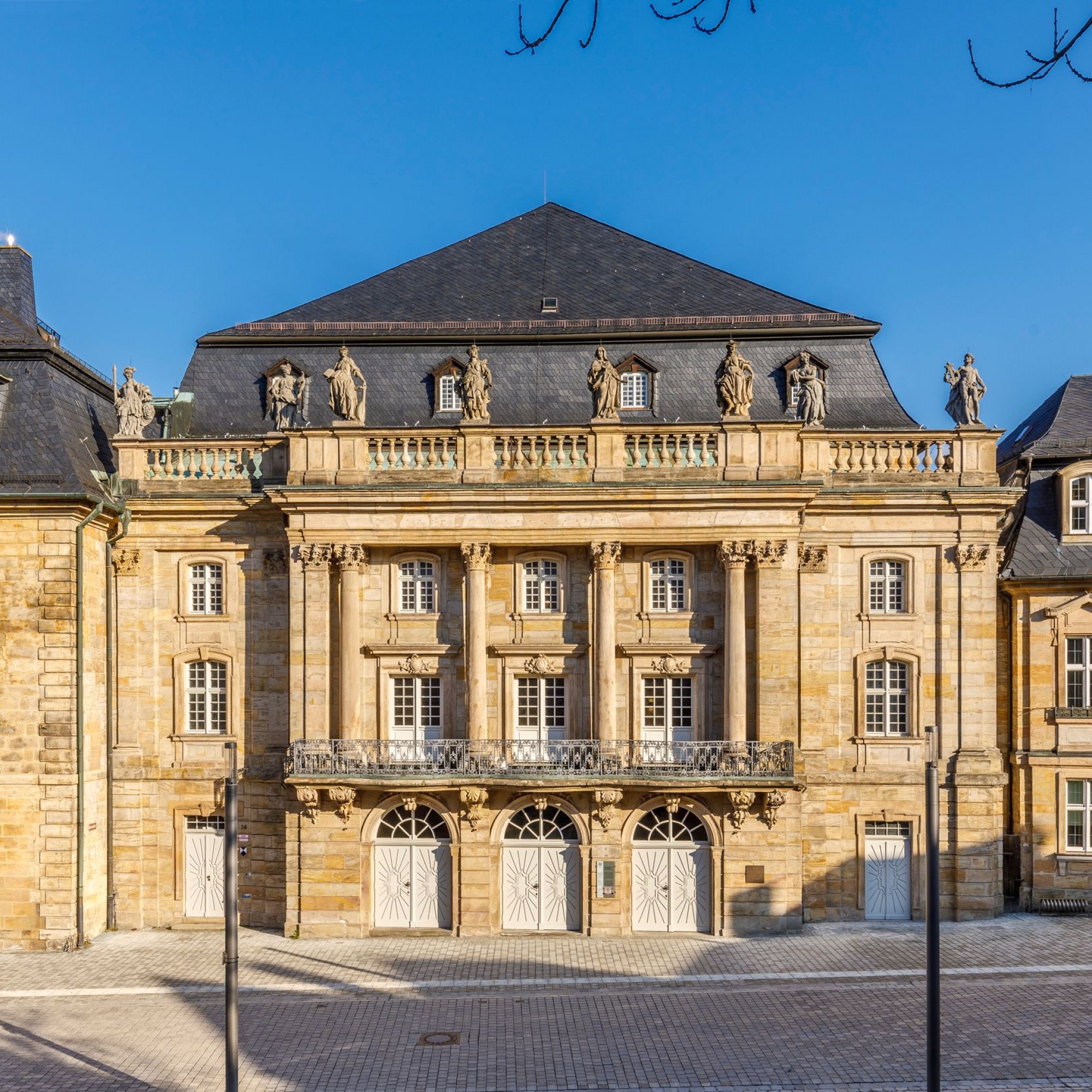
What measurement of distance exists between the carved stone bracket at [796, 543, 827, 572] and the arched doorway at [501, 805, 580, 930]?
8421 millimetres

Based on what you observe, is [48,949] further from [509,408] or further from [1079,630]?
[1079,630]

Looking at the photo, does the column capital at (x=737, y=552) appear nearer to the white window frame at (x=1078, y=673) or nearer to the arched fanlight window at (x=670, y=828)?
the arched fanlight window at (x=670, y=828)

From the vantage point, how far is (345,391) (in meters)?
25.4

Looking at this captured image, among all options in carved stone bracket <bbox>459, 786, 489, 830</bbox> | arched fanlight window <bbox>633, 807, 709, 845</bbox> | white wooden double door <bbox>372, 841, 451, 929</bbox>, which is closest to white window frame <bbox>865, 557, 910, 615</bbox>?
arched fanlight window <bbox>633, 807, 709, 845</bbox>

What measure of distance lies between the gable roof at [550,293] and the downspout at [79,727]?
270 inches

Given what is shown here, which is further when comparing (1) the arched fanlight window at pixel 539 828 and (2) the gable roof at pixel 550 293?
(2) the gable roof at pixel 550 293

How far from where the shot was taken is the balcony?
24.2 metres

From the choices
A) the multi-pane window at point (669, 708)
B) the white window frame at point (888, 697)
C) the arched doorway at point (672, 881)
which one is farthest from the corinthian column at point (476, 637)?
the white window frame at point (888, 697)

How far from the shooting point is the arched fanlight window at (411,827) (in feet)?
83.4

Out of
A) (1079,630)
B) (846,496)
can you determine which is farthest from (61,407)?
(1079,630)

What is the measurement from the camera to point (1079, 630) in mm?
27234

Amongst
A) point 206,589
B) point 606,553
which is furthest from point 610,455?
point 206,589

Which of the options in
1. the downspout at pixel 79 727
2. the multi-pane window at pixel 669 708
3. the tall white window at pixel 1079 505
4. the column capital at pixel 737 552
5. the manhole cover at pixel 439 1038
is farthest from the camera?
the tall white window at pixel 1079 505

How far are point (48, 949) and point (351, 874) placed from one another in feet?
23.0
